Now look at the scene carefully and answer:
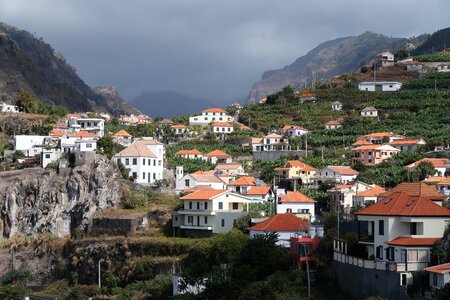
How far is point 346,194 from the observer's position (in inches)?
2522

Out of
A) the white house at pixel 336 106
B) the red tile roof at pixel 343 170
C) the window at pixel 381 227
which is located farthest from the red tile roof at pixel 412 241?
the white house at pixel 336 106

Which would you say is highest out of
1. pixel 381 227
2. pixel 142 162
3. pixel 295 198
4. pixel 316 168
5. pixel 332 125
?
pixel 332 125

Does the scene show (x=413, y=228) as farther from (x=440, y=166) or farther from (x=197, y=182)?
(x=197, y=182)

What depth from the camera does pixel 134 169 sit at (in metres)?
73.7

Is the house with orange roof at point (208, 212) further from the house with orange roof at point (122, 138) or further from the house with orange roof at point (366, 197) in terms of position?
the house with orange roof at point (122, 138)

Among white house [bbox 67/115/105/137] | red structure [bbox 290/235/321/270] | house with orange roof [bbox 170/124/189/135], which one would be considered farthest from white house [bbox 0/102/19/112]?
red structure [bbox 290/235/321/270]

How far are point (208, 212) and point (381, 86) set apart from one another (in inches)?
2748

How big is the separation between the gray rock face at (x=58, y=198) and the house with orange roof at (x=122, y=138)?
18.5 m

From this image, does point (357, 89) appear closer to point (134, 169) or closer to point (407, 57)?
point (407, 57)

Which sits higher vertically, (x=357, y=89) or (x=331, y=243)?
(x=357, y=89)

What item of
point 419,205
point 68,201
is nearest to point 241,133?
point 68,201

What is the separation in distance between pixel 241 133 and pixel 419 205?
65.5 m

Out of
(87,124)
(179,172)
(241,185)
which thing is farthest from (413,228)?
(87,124)

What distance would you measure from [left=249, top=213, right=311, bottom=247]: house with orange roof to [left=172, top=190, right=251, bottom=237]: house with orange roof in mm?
6752
